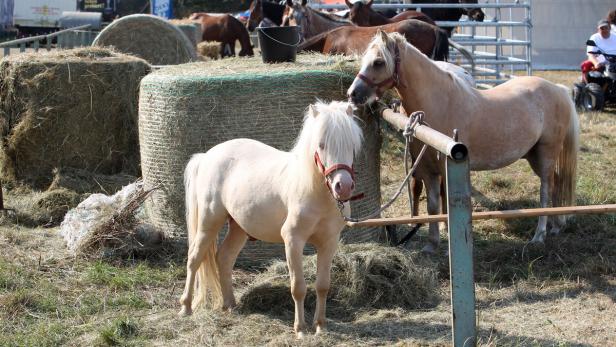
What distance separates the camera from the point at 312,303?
5125mm

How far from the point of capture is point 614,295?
5.29 meters

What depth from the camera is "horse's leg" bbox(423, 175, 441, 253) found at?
6.48m

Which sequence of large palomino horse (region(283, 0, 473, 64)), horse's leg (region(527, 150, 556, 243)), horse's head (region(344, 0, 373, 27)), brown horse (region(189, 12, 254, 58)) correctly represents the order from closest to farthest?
horse's leg (region(527, 150, 556, 243)), large palomino horse (region(283, 0, 473, 64)), horse's head (region(344, 0, 373, 27)), brown horse (region(189, 12, 254, 58))

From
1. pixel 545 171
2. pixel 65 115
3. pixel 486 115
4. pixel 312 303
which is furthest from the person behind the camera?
pixel 65 115

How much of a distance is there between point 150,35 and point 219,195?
305 inches

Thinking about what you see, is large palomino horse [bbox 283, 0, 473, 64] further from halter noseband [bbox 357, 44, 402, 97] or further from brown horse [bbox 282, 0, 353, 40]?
halter noseband [bbox 357, 44, 402, 97]

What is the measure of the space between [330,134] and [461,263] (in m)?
0.90

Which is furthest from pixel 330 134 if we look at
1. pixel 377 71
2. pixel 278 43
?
pixel 278 43

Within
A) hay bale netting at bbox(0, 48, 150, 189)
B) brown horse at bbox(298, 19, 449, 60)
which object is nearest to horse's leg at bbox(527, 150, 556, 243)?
brown horse at bbox(298, 19, 449, 60)

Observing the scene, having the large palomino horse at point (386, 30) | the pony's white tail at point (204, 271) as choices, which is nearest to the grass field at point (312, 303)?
the pony's white tail at point (204, 271)

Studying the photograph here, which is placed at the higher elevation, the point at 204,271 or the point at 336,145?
the point at 336,145

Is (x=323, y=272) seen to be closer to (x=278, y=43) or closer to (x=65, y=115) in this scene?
(x=278, y=43)

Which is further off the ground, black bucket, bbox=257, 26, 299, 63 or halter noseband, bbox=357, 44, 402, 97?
black bucket, bbox=257, 26, 299, 63

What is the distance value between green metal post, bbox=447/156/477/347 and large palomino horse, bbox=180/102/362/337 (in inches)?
20.0
